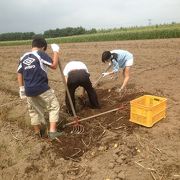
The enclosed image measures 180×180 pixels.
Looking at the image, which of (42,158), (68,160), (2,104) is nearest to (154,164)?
(68,160)

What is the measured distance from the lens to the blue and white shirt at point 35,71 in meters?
5.06

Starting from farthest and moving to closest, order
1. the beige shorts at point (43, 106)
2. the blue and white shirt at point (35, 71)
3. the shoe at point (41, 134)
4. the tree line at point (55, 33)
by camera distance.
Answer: the tree line at point (55, 33), the shoe at point (41, 134), the beige shorts at point (43, 106), the blue and white shirt at point (35, 71)

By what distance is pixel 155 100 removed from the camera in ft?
20.0

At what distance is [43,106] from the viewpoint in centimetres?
561

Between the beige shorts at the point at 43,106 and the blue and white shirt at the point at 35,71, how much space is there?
17cm

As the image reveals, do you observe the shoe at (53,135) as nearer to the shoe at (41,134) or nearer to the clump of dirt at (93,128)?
the clump of dirt at (93,128)

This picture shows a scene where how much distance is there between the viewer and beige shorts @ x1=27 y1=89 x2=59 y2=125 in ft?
17.5

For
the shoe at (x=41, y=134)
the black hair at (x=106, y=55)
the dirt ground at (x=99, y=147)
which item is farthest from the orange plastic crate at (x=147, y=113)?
the shoe at (x=41, y=134)

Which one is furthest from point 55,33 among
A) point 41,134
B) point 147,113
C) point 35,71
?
point 147,113

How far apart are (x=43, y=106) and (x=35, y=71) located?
0.83 metres

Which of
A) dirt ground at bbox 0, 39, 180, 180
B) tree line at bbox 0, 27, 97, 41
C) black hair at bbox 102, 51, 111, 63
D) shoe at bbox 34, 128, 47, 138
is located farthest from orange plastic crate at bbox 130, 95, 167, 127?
tree line at bbox 0, 27, 97, 41

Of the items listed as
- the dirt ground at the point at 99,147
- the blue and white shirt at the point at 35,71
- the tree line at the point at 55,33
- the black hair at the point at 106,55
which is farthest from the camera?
the tree line at the point at 55,33

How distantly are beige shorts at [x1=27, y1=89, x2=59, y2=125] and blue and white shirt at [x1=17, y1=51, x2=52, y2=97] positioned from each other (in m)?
0.17

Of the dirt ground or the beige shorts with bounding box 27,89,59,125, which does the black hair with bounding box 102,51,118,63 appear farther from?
the beige shorts with bounding box 27,89,59,125
